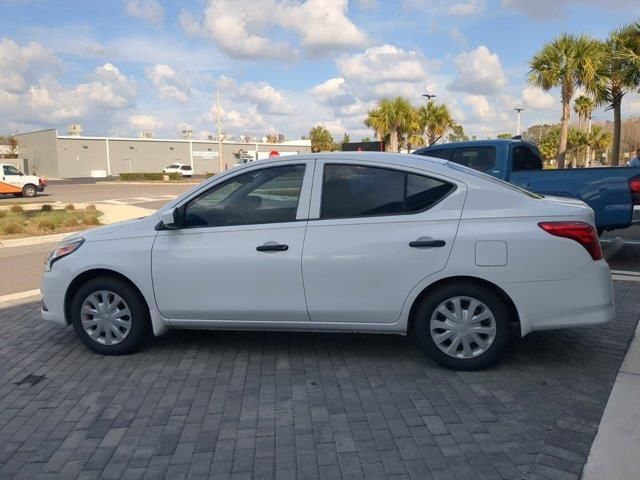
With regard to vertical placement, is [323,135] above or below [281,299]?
above

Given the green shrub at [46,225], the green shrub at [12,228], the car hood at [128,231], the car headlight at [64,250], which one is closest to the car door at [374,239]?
the car hood at [128,231]

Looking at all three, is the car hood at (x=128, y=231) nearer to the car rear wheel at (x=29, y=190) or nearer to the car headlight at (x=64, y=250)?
the car headlight at (x=64, y=250)

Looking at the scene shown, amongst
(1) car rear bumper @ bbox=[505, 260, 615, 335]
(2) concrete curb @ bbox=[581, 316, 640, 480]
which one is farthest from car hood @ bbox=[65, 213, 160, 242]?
(2) concrete curb @ bbox=[581, 316, 640, 480]

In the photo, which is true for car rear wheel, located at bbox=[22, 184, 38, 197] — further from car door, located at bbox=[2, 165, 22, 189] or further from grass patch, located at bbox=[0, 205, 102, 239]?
grass patch, located at bbox=[0, 205, 102, 239]

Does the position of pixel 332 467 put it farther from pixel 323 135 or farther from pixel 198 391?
pixel 323 135

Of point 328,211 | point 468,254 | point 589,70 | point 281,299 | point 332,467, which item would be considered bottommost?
point 332,467

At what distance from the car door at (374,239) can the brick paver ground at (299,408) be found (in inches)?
23.0

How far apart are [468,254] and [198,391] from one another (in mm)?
2246

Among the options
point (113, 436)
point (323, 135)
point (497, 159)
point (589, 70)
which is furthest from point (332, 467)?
point (323, 135)

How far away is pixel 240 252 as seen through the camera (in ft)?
14.7

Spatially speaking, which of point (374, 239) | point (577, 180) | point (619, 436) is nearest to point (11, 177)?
point (577, 180)

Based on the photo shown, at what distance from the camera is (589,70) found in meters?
23.2

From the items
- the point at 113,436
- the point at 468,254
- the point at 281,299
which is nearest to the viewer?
the point at 113,436

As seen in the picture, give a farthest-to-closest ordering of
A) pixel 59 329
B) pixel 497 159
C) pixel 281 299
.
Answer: pixel 497 159, pixel 59 329, pixel 281 299
